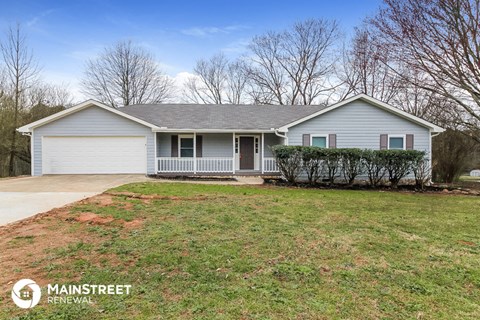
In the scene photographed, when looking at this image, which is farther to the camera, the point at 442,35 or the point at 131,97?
the point at 131,97

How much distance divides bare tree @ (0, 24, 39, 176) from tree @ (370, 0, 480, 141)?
22.2 metres

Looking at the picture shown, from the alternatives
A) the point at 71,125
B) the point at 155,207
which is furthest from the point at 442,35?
the point at 71,125

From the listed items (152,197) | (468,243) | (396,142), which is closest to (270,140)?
(396,142)

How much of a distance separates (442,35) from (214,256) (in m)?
13.0

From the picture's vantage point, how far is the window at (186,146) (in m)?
15.6

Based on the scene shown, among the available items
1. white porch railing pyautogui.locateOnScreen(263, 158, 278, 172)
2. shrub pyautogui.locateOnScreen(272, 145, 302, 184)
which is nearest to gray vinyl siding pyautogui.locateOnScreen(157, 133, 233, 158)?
white porch railing pyautogui.locateOnScreen(263, 158, 278, 172)

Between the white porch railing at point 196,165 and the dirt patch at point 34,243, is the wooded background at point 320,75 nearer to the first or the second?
the white porch railing at point 196,165

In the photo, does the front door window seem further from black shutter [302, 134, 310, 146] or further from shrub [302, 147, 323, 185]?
shrub [302, 147, 323, 185]

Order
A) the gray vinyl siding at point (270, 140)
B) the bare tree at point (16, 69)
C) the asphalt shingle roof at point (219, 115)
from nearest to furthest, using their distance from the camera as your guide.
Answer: the asphalt shingle roof at point (219, 115) → the gray vinyl siding at point (270, 140) → the bare tree at point (16, 69)

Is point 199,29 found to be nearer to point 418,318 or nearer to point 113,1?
point 113,1

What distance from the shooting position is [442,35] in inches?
450

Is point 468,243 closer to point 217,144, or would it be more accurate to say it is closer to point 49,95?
point 217,144

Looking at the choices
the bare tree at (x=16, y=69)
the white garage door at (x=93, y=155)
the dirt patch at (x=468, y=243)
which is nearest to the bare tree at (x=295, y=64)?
the white garage door at (x=93, y=155)

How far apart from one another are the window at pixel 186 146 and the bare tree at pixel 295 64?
52.5ft
